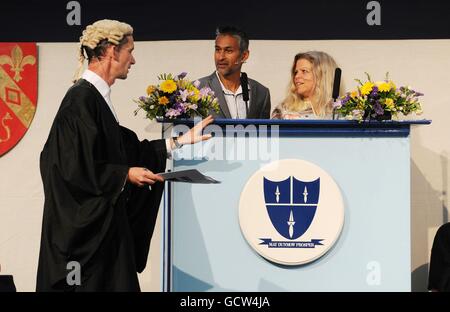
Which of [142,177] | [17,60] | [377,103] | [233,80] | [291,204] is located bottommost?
[291,204]

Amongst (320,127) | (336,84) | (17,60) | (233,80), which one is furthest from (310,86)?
(17,60)

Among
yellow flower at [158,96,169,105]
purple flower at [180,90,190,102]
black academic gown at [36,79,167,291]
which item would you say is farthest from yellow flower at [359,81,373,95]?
black academic gown at [36,79,167,291]

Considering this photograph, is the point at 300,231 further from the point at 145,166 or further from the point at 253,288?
the point at 145,166

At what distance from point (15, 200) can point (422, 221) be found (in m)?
2.91

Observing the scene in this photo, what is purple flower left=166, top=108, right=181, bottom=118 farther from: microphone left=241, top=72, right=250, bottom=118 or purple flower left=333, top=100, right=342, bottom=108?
purple flower left=333, top=100, right=342, bottom=108

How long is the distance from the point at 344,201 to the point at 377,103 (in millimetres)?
576

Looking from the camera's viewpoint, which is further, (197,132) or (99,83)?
(197,132)

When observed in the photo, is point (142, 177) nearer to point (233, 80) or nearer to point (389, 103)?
point (389, 103)

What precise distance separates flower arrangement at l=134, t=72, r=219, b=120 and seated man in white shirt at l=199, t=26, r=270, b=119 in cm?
98

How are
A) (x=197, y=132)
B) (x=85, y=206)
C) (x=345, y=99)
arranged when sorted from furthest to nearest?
(x=345, y=99) → (x=197, y=132) → (x=85, y=206)

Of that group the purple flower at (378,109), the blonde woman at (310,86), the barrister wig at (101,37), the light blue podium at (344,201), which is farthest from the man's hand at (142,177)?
the blonde woman at (310,86)

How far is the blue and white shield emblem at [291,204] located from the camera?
666cm

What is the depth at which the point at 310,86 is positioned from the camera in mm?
7789

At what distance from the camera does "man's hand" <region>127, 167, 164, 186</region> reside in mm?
6160
